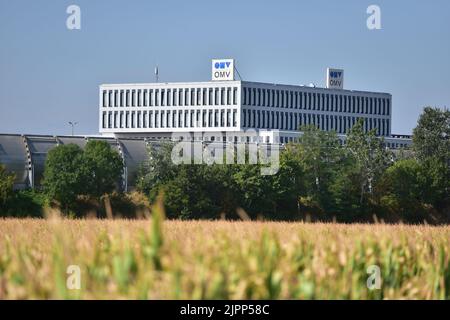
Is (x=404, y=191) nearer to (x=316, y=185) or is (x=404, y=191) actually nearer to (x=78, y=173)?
(x=316, y=185)

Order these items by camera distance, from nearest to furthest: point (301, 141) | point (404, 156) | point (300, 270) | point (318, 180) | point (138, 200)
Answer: point (300, 270), point (138, 200), point (318, 180), point (301, 141), point (404, 156)

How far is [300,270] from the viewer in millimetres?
23281

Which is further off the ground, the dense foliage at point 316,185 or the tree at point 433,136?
the tree at point 433,136

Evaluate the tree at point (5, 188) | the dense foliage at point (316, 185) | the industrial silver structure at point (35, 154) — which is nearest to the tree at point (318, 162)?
the dense foliage at point (316, 185)

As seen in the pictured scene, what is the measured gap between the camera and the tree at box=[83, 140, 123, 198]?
10262 cm

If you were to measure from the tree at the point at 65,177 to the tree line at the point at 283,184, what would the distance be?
0.09 meters

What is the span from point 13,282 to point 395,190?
337 feet

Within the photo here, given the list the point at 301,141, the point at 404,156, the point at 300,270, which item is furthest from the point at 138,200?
the point at 300,270

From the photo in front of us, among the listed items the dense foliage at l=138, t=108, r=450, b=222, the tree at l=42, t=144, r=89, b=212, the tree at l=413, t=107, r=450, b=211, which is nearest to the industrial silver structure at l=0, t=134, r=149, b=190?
the tree at l=42, t=144, r=89, b=212

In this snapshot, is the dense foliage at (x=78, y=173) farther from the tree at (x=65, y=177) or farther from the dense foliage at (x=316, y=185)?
the dense foliage at (x=316, y=185)

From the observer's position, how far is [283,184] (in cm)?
11056

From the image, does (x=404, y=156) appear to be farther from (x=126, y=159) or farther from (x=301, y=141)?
(x=126, y=159)

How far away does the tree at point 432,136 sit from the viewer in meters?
143

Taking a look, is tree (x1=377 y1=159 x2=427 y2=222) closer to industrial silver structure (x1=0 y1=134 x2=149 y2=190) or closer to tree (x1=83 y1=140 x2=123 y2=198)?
industrial silver structure (x1=0 y1=134 x2=149 y2=190)
